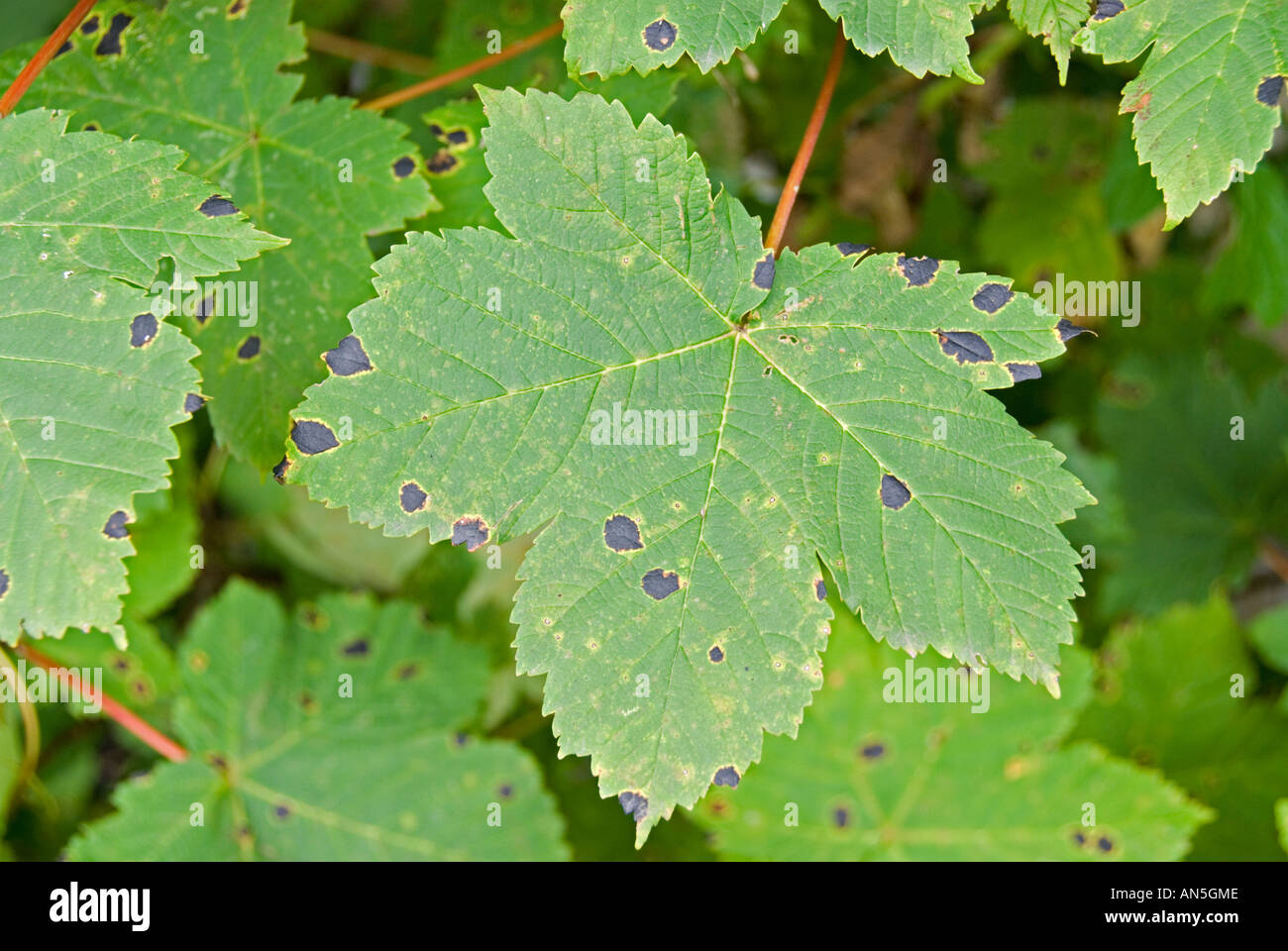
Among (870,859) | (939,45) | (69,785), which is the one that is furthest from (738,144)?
(69,785)

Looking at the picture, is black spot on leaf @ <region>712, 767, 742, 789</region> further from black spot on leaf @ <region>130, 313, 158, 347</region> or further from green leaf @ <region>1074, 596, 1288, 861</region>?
green leaf @ <region>1074, 596, 1288, 861</region>

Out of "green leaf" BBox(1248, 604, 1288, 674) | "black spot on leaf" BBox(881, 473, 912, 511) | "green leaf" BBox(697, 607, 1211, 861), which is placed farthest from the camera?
"green leaf" BBox(1248, 604, 1288, 674)

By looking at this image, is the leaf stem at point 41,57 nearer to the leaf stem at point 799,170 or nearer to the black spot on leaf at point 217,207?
the black spot on leaf at point 217,207

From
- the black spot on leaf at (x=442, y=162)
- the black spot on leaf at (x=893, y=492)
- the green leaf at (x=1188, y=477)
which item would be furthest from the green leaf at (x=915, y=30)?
the green leaf at (x=1188, y=477)

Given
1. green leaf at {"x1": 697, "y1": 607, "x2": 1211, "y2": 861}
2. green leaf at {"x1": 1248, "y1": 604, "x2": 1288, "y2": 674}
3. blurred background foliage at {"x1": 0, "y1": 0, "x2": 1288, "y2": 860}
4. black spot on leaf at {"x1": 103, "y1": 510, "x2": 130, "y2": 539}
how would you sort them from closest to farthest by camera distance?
1. black spot on leaf at {"x1": 103, "y1": 510, "x2": 130, "y2": 539}
2. green leaf at {"x1": 697, "y1": 607, "x2": 1211, "y2": 861}
3. green leaf at {"x1": 1248, "y1": 604, "x2": 1288, "y2": 674}
4. blurred background foliage at {"x1": 0, "y1": 0, "x2": 1288, "y2": 860}

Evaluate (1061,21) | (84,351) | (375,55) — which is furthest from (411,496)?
(375,55)

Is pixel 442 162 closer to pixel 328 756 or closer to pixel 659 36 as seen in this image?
pixel 659 36

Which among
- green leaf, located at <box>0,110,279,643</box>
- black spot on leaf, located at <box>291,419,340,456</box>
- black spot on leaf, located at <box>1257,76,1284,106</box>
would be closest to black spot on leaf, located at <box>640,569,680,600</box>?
black spot on leaf, located at <box>291,419,340,456</box>

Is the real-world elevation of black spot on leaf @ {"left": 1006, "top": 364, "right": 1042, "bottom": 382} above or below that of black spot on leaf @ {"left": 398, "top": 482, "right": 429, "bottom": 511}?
above
